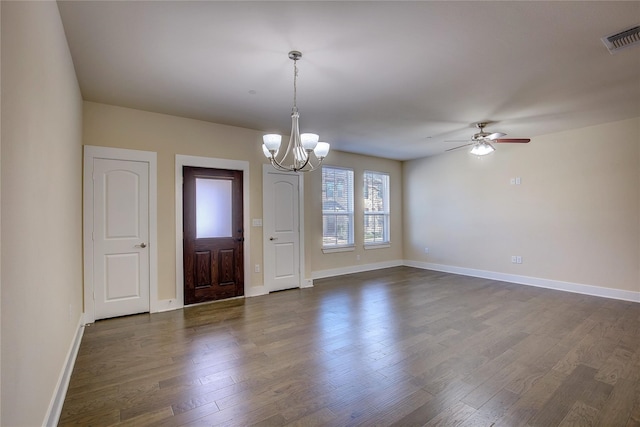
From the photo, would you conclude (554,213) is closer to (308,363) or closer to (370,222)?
(370,222)

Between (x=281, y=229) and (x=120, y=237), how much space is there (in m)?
2.33

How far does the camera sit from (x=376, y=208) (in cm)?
741

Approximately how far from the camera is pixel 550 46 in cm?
257

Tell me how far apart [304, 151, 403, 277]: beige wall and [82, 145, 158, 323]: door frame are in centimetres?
245

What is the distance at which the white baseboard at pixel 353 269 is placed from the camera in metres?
6.29

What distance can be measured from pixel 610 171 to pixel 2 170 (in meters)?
6.65

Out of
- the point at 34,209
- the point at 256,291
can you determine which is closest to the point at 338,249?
the point at 256,291

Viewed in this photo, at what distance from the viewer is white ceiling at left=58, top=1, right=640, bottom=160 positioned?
216cm

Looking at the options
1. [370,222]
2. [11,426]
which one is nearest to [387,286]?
[370,222]

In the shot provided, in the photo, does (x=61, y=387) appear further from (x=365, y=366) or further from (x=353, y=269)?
(x=353, y=269)

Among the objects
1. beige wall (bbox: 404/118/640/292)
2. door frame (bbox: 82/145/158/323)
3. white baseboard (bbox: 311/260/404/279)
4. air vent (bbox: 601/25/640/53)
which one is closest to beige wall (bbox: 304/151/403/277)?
white baseboard (bbox: 311/260/404/279)

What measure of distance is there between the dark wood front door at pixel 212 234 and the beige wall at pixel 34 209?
5.70ft

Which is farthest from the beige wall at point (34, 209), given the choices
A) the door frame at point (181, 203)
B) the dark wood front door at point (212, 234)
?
the dark wood front door at point (212, 234)

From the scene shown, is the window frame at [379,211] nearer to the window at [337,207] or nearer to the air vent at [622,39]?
the window at [337,207]
